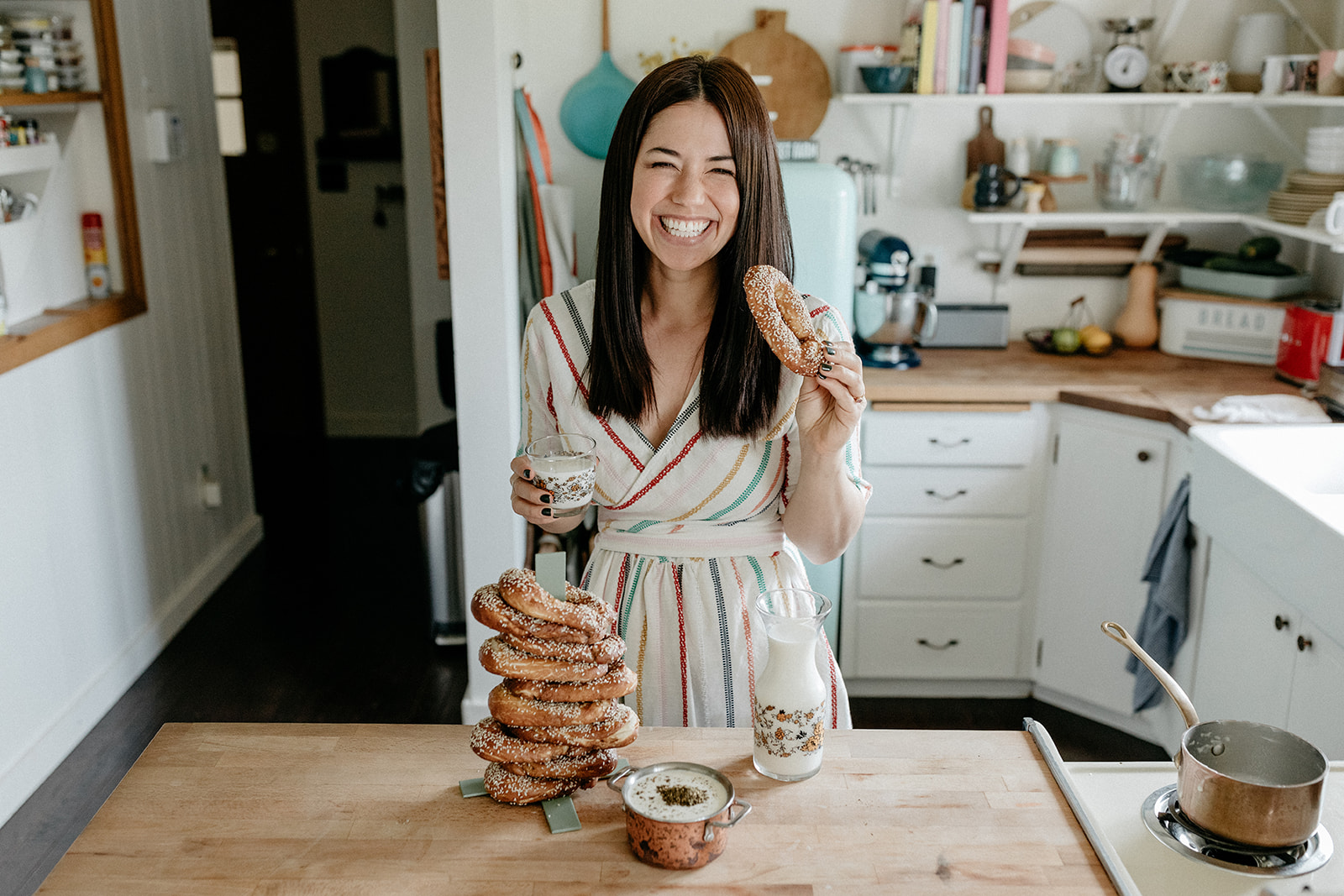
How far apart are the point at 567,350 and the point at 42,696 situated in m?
1.91

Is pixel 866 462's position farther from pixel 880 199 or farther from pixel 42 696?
pixel 42 696

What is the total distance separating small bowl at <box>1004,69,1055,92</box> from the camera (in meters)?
3.15

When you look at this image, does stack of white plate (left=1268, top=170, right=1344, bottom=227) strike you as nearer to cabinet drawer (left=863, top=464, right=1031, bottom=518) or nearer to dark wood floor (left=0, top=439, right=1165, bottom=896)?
cabinet drawer (left=863, top=464, right=1031, bottom=518)

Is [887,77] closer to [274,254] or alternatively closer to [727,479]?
[727,479]

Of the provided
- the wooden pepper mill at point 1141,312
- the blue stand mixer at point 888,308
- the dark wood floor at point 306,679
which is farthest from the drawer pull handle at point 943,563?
the wooden pepper mill at point 1141,312

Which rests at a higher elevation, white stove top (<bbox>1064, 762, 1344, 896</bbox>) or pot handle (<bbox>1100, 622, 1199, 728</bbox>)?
pot handle (<bbox>1100, 622, 1199, 728</bbox>)

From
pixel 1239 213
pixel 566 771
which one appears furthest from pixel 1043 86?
pixel 566 771

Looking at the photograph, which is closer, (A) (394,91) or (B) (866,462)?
(B) (866,462)

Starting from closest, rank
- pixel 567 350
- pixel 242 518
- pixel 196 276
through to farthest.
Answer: pixel 567 350 < pixel 196 276 < pixel 242 518

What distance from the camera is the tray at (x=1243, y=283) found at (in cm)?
315

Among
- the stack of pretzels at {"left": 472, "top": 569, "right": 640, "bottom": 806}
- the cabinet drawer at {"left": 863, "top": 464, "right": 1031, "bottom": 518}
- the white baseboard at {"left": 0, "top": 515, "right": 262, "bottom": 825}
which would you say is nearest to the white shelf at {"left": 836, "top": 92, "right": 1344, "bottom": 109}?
the cabinet drawer at {"left": 863, "top": 464, "right": 1031, "bottom": 518}

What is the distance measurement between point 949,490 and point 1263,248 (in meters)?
1.18

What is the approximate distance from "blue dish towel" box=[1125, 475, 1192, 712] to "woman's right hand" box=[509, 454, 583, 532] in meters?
1.74

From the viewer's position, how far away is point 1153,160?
3244 millimetres
